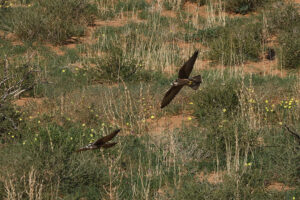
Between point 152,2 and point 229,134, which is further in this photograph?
point 152,2

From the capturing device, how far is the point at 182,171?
5766 mm

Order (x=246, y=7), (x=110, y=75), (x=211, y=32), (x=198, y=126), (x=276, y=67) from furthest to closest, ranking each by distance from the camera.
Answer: (x=246, y=7) → (x=211, y=32) → (x=276, y=67) → (x=110, y=75) → (x=198, y=126)

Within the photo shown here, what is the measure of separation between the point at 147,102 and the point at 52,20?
455 centimetres

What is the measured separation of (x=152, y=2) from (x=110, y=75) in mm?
4762

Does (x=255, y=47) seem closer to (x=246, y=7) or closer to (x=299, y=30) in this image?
(x=299, y=30)

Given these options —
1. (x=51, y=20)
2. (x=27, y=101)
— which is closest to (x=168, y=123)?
(x=27, y=101)

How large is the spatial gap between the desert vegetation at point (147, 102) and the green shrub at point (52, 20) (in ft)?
0.10

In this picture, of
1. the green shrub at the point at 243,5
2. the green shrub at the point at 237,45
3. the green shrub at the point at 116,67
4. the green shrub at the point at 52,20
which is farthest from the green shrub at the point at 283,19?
the green shrub at the point at 52,20

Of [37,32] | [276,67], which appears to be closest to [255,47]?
[276,67]

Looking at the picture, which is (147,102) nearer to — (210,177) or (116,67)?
(116,67)

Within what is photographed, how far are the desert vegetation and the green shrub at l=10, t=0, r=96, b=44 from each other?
30 millimetres

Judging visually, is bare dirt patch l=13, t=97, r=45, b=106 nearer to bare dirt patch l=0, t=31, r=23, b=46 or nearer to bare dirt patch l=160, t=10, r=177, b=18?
bare dirt patch l=0, t=31, r=23, b=46

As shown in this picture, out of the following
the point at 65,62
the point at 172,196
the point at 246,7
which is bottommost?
the point at 172,196

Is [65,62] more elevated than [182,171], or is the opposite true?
[65,62]
